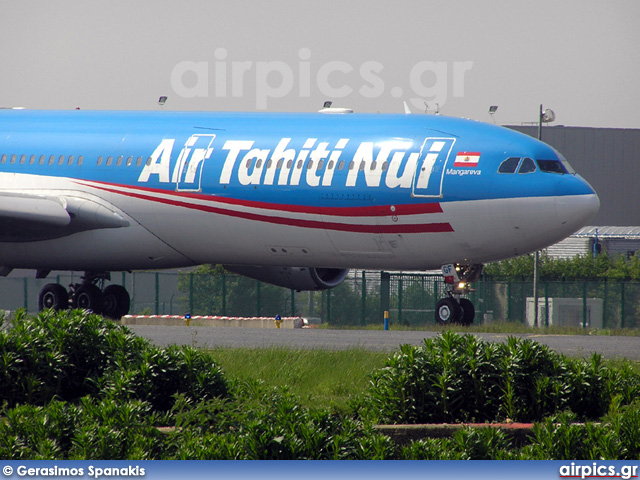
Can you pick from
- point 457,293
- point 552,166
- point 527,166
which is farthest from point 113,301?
point 552,166

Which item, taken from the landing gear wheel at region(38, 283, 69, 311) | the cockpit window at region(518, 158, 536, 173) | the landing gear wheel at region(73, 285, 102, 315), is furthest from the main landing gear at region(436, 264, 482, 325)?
the landing gear wheel at region(38, 283, 69, 311)

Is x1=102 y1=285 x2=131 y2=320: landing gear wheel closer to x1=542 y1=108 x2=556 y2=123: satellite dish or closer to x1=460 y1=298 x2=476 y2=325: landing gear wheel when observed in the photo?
x1=460 y1=298 x2=476 y2=325: landing gear wheel

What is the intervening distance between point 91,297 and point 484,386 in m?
19.9

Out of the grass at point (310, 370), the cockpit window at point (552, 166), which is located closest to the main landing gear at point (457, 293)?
the cockpit window at point (552, 166)

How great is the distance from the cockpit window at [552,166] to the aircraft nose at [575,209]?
76cm

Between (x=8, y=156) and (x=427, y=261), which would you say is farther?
(x=8, y=156)

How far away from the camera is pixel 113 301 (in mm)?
31391

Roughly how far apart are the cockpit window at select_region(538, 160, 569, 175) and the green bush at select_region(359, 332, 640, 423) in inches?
479

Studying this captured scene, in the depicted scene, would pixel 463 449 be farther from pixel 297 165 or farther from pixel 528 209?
pixel 297 165

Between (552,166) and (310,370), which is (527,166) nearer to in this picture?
(552,166)

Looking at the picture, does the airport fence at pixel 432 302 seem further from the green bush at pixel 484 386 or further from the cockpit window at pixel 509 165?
the green bush at pixel 484 386

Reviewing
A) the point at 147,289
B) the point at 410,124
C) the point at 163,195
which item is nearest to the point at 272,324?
the point at 163,195

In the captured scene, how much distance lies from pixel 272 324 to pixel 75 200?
708cm

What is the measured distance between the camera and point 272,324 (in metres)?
32.6
